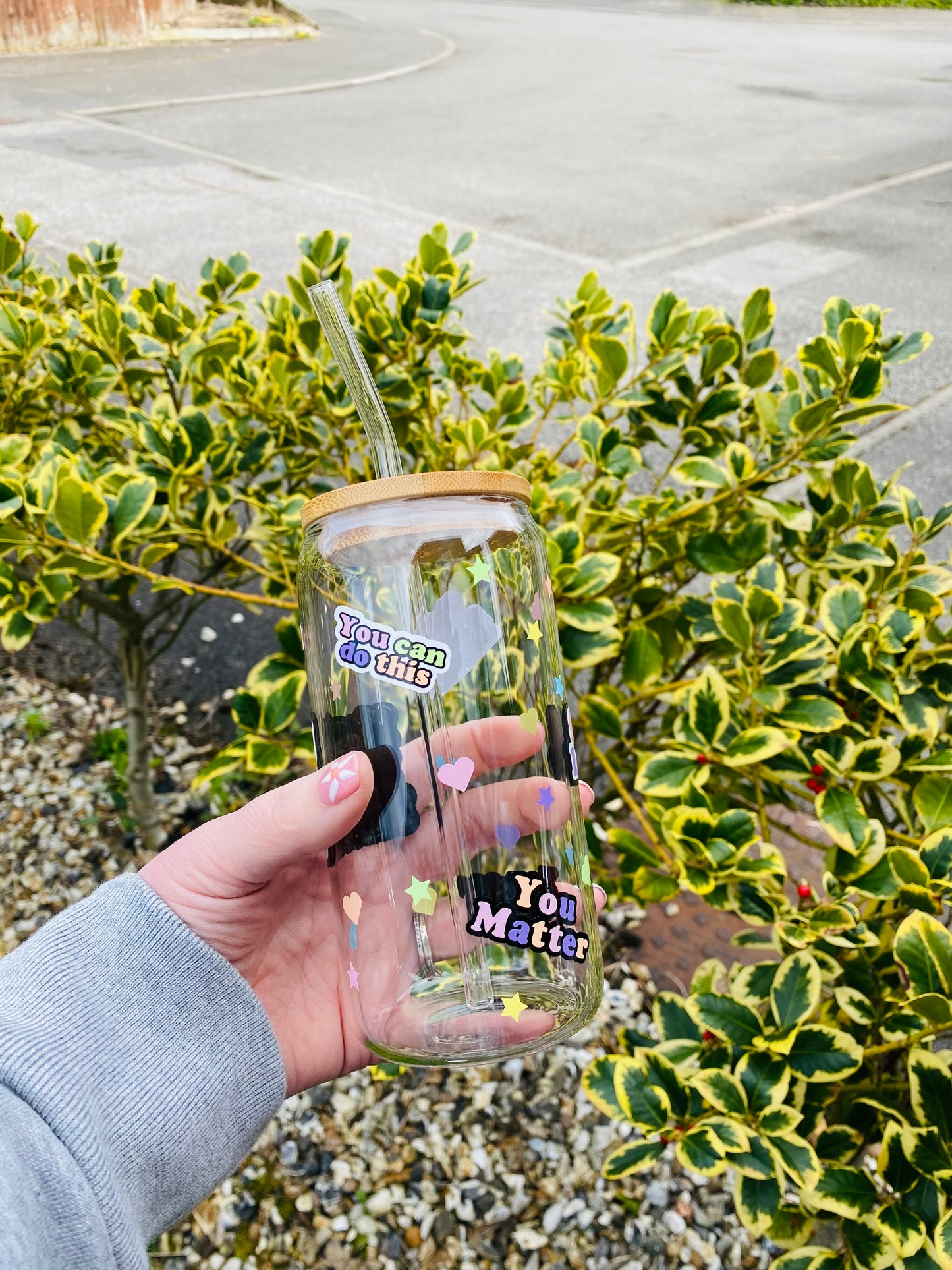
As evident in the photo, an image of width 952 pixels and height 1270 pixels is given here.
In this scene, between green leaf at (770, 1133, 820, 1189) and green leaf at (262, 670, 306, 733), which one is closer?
green leaf at (770, 1133, 820, 1189)

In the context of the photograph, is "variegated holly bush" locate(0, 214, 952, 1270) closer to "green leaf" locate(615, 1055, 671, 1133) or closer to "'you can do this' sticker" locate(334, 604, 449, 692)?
"green leaf" locate(615, 1055, 671, 1133)

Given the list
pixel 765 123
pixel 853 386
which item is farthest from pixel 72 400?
pixel 765 123

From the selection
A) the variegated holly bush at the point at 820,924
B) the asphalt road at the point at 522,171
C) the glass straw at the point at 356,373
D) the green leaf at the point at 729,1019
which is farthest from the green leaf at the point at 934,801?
the asphalt road at the point at 522,171

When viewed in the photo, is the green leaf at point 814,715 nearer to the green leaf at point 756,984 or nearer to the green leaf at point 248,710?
the green leaf at point 756,984

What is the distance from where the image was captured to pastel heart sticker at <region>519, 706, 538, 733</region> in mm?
1262

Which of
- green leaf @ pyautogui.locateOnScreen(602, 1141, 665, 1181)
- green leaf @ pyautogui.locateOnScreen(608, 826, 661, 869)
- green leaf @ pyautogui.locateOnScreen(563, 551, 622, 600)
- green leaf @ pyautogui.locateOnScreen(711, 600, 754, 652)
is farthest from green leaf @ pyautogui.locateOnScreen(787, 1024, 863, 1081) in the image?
green leaf @ pyautogui.locateOnScreen(563, 551, 622, 600)

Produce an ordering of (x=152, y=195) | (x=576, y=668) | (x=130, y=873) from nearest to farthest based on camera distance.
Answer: (x=130, y=873), (x=576, y=668), (x=152, y=195)

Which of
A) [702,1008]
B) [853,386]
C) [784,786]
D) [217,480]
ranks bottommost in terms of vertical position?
[702,1008]

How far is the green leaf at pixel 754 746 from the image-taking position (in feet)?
4.58

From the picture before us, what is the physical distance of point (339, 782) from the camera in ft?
3.72

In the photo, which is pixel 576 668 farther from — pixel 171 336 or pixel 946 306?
pixel 946 306

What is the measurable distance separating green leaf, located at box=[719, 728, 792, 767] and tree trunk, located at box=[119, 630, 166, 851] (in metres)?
1.51

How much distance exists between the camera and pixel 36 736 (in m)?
2.92

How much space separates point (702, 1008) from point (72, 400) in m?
1.71
